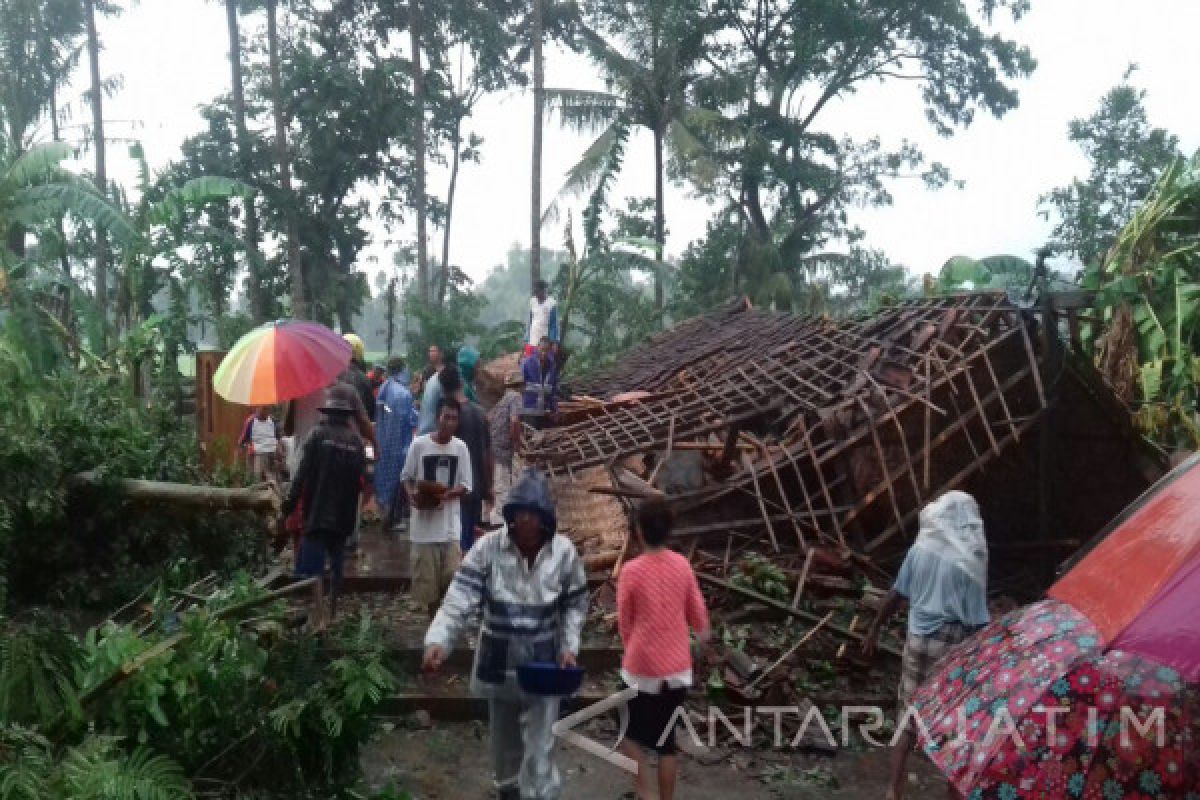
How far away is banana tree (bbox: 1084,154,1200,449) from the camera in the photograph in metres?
9.42

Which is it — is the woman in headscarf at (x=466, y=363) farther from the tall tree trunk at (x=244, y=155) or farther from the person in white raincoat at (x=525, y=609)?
the tall tree trunk at (x=244, y=155)

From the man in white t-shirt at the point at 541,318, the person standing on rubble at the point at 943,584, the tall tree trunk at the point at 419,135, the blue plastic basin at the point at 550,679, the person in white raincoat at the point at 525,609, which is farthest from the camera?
the tall tree trunk at the point at 419,135

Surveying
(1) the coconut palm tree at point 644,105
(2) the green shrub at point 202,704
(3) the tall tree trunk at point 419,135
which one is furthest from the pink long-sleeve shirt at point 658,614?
(3) the tall tree trunk at point 419,135

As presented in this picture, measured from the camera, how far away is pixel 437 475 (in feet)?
19.2

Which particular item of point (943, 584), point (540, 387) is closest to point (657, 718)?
point (943, 584)

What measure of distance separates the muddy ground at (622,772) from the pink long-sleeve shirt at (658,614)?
118cm

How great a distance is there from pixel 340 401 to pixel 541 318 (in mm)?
6304

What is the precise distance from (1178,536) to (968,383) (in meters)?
4.90

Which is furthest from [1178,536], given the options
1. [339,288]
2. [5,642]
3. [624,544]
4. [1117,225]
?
[1117,225]

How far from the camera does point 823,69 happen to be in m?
24.4

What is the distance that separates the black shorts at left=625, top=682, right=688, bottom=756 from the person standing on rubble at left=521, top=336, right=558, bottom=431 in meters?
6.21

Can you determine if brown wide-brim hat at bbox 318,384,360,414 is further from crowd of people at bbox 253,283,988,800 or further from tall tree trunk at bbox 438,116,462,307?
tall tree trunk at bbox 438,116,462,307

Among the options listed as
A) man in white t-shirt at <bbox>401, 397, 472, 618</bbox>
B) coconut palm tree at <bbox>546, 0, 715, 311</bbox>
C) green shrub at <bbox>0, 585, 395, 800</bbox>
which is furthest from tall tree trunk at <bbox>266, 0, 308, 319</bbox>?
green shrub at <bbox>0, 585, 395, 800</bbox>

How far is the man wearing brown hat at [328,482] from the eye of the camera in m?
5.82
